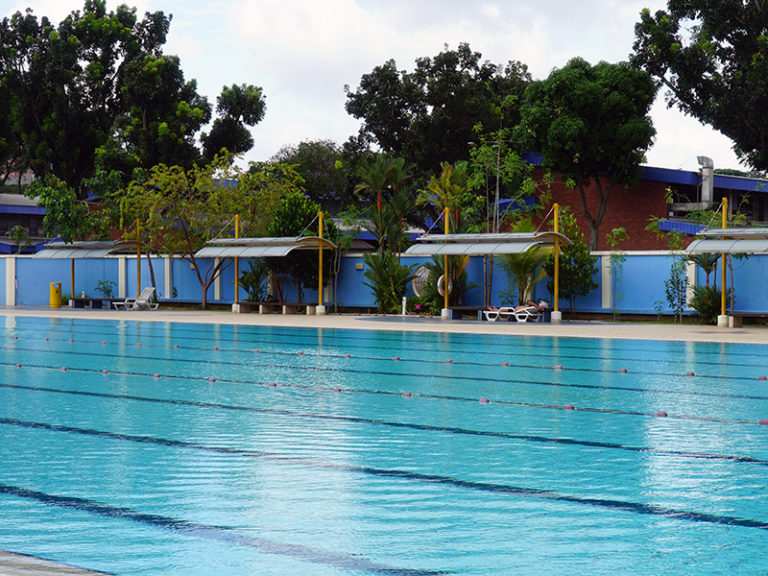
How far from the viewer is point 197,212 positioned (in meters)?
33.6

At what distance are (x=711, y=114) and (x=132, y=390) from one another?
29.9 metres

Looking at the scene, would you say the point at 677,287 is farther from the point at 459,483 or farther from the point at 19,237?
the point at 19,237

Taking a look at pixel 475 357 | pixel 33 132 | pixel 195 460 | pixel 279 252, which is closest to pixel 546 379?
pixel 475 357

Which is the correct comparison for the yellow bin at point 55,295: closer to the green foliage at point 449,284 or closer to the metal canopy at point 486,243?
the green foliage at point 449,284

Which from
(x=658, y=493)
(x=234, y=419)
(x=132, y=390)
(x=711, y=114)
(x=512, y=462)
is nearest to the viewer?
(x=658, y=493)

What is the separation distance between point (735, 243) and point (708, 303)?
2.68 metres

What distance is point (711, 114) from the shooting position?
35.5 m

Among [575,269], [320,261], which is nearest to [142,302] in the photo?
[320,261]

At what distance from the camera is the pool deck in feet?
63.3

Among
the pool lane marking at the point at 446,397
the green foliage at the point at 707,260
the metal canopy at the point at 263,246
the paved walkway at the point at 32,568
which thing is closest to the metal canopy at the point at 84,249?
the metal canopy at the point at 263,246

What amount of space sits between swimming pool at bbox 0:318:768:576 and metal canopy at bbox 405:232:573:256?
10.9 m

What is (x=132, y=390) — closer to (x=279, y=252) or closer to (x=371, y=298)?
(x=279, y=252)

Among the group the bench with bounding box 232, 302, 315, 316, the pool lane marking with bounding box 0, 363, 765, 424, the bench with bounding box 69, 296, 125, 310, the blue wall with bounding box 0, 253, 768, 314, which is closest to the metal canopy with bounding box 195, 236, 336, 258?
the bench with bounding box 232, 302, 315, 316

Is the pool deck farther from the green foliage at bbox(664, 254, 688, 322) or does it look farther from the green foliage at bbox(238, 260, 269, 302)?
the green foliage at bbox(238, 260, 269, 302)
